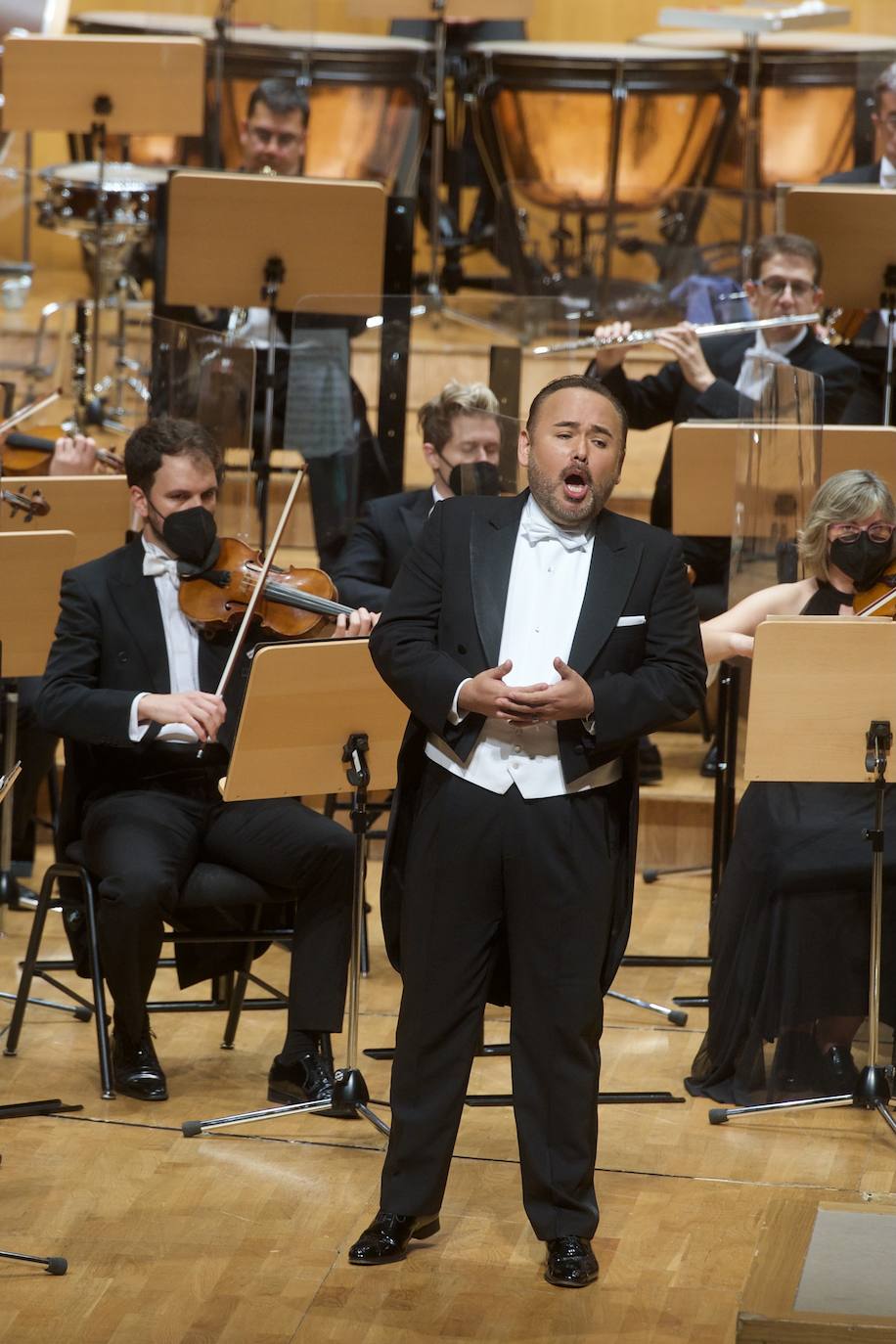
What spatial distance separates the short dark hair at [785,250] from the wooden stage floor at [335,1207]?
6.64 ft

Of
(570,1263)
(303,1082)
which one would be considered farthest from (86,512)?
(570,1263)

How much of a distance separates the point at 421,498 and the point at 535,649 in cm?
171

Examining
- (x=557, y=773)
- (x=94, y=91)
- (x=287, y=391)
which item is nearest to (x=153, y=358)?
(x=287, y=391)

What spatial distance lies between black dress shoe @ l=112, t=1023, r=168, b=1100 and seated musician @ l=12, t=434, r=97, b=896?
3.44 feet

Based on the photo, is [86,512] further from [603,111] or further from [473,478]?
[603,111]

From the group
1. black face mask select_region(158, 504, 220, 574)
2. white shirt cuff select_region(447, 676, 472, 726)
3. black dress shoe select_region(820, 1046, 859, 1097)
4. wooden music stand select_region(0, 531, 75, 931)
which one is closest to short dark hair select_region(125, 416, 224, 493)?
black face mask select_region(158, 504, 220, 574)

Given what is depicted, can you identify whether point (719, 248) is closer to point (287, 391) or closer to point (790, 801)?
point (287, 391)

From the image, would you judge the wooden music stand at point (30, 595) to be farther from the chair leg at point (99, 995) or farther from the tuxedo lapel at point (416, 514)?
the tuxedo lapel at point (416, 514)

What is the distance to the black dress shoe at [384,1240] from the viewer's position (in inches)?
113

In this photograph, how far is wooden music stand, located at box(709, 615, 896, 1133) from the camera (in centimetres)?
317

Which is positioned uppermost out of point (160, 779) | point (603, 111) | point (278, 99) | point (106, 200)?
point (603, 111)

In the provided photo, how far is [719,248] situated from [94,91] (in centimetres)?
211

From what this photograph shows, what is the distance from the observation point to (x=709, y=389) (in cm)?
487

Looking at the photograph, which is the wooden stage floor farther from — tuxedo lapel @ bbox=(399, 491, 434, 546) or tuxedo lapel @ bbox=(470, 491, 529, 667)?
tuxedo lapel @ bbox=(399, 491, 434, 546)
